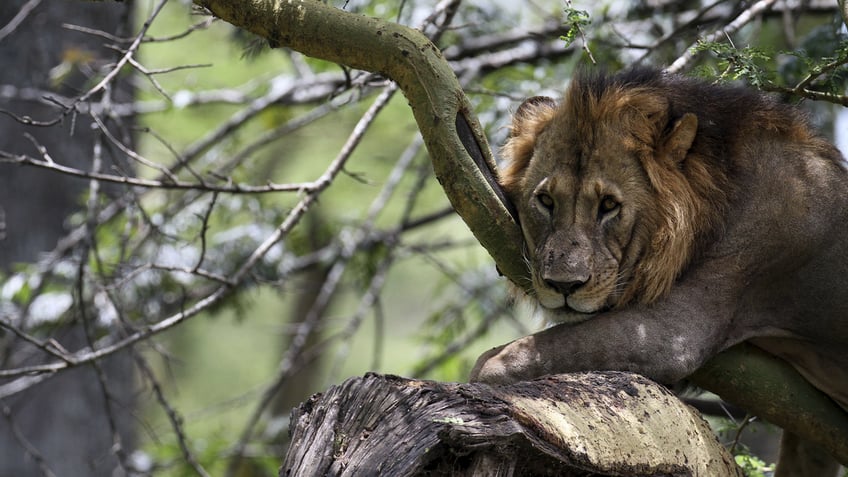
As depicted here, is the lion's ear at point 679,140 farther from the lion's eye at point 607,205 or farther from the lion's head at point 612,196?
the lion's eye at point 607,205

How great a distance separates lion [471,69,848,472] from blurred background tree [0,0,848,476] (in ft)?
1.06

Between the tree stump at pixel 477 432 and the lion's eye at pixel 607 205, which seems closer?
the tree stump at pixel 477 432

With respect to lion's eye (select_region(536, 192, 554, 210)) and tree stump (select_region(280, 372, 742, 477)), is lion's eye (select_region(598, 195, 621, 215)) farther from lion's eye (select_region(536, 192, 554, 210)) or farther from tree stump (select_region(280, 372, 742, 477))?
tree stump (select_region(280, 372, 742, 477))

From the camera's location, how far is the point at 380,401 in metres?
3.10

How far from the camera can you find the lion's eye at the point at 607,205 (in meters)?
4.49

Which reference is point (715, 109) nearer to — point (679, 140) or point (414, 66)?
point (679, 140)

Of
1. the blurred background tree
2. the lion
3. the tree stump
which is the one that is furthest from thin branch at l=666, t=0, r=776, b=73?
the tree stump

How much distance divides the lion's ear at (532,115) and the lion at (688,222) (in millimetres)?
115

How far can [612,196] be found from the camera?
448 centimetres

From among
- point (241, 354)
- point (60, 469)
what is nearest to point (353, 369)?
point (241, 354)

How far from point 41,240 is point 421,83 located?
8.32 metres

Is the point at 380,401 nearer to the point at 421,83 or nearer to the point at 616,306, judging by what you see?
the point at 421,83

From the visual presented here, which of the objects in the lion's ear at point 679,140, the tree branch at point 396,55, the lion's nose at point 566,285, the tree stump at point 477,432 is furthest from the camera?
the lion's ear at point 679,140

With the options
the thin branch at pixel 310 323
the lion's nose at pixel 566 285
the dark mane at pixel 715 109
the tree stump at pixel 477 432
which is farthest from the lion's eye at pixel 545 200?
the thin branch at pixel 310 323
